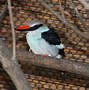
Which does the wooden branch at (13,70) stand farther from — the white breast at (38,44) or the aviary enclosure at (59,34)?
the aviary enclosure at (59,34)

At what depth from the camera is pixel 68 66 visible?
1221mm

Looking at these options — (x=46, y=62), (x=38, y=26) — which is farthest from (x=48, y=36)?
(x=46, y=62)

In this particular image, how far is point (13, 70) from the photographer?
897 millimetres

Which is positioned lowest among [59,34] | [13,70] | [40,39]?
[59,34]

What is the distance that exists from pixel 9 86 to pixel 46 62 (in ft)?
2.85

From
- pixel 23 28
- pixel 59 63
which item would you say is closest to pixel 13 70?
pixel 59 63

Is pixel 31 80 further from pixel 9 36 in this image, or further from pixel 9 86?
pixel 9 36

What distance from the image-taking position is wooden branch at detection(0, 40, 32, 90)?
2.88ft

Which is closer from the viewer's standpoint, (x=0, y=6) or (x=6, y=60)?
(x=6, y=60)

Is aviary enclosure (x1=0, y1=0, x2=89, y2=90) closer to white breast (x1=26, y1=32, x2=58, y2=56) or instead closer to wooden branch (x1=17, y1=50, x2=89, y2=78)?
white breast (x1=26, y1=32, x2=58, y2=56)

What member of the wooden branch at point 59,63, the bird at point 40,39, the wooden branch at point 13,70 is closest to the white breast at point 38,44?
the bird at point 40,39

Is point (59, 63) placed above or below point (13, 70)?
below

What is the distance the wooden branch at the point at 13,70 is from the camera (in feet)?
2.88

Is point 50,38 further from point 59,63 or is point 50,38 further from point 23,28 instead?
point 59,63
